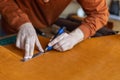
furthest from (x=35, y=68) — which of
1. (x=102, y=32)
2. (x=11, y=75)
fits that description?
(x=102, y=32)

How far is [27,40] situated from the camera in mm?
905

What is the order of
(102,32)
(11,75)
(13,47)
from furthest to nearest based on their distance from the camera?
(102,32), (13,47), (11,75)

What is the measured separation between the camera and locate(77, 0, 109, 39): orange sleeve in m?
1.10

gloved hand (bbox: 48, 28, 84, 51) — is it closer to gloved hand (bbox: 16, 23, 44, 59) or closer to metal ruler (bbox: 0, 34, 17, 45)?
gloved hand (bbox: 16, 23, 44, 59)

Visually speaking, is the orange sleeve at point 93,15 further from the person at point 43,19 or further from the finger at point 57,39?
the finger at point 57,39

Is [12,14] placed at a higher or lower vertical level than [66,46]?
higher

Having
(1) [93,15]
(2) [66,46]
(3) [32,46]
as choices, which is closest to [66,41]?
(2) [66,46]

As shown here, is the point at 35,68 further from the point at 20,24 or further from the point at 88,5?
Result: the point at 88,5

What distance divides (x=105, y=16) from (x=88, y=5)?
11cm

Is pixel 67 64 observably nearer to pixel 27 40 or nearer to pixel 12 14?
pixel 27 40

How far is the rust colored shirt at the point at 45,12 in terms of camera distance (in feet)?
3.43

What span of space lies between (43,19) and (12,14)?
27 cm

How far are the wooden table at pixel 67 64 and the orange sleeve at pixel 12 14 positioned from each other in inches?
5.1

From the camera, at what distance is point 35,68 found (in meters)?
0.78
